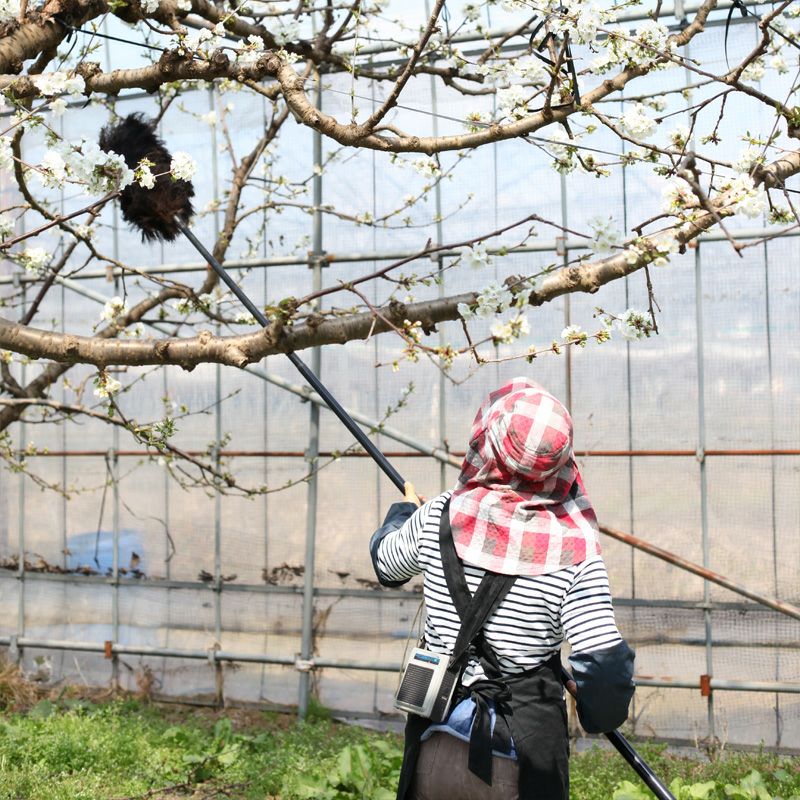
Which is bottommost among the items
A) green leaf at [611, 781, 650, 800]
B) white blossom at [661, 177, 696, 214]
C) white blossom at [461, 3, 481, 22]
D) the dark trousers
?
green leaf at [611, 781, 650, 800]

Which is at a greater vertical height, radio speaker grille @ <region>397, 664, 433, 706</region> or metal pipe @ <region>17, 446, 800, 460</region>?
metal pipe @ <region>17, 446, 800, 460</region>

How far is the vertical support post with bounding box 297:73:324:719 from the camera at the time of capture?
575 centimetres

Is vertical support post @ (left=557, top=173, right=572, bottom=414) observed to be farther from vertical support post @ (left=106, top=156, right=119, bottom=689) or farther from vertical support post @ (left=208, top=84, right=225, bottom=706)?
vertical support post @ (left=106, top=156, right=119, bottom=689)

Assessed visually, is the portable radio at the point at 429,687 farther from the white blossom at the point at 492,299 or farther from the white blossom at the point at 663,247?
the white blossom at the point at 663,247

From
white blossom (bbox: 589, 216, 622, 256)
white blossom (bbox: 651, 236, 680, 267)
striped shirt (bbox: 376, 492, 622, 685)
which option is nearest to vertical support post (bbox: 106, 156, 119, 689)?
white blossom (bbox: 589, 216, 622, 256)

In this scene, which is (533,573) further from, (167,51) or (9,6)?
(9,6)

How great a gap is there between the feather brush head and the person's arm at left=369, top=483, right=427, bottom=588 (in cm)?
168

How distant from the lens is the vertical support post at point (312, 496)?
5750 millimetres

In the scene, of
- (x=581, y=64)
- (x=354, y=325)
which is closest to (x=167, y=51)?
(x=354, y=325)

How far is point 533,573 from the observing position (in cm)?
217

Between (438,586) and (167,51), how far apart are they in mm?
1919

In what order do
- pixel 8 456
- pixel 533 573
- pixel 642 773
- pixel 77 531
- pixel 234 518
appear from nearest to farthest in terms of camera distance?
pixel 533 573 < pixel 642 773 < pixel 8 456 < pixel 234 518 < pixel 77 531

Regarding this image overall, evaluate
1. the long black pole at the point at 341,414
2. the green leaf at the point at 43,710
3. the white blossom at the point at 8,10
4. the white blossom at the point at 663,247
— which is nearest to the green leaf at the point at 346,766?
the long black pole at the point at 341,414

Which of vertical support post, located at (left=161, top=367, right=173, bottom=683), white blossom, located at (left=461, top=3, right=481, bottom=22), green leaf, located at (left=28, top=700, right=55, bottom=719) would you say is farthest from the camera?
vertical support post, located at (left=161, top=367, right=173, bottom=683)
